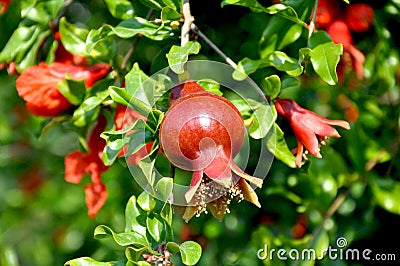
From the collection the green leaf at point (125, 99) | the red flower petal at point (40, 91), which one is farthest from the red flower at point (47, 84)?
the green leaf at point (125, 99)

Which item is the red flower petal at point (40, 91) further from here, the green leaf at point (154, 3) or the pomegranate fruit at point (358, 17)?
the pomegranate fruit at point (358, 17)

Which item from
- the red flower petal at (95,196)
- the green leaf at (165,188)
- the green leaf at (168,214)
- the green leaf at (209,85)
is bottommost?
the red flower petal at (95,196)

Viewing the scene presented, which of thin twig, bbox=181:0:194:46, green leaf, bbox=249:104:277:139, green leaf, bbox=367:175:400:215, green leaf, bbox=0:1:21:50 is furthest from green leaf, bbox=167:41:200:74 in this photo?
green leaf, bbox=367:175:400:215

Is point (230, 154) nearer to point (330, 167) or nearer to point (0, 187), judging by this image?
point (330, 167)

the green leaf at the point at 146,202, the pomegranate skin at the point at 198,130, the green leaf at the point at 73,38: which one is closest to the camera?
the pomegranate skin at the point at 198,130

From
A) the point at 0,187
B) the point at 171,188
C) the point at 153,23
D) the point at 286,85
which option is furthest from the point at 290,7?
the point at 0,187

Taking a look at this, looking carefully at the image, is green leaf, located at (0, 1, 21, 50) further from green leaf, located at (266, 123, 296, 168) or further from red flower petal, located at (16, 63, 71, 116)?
green leaf, located at (266, 123, 296, 168)

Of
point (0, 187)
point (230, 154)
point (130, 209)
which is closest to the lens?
point (230, 154)
